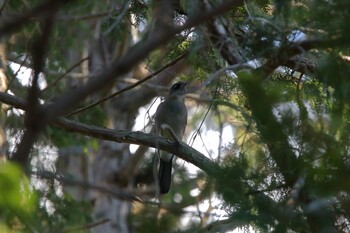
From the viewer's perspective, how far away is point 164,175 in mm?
6562

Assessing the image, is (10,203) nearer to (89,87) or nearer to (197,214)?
(197,214)

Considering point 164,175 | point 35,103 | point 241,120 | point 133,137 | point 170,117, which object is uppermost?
point 170,117

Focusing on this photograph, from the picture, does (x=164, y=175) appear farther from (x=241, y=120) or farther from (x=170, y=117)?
(x=241, y=120)

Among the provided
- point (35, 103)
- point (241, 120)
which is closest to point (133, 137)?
point (241, 120)

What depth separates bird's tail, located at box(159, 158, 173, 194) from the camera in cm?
625

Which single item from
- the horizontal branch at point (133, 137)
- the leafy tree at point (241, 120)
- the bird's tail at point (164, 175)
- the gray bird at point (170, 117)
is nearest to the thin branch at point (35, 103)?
the leafy tree at point (241, 120)

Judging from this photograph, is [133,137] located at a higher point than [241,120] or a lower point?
higher

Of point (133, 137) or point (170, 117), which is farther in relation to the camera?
point (170, 117)

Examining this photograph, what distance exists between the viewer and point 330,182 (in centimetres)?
211

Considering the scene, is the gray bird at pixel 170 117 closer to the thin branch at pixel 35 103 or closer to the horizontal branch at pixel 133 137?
the horizontal branch at pixel 133 137

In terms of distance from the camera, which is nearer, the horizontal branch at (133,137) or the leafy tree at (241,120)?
the leafy tree at (241,120)

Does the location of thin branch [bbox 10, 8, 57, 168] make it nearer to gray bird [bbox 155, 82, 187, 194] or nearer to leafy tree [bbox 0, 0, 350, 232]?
leafy tree [bbox 0, 0, 350, 232]

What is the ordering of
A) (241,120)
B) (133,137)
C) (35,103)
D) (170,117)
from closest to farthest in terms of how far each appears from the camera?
(35,103) < (241,120) < (133,137) < (170,117)

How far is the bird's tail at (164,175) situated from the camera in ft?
20.5
